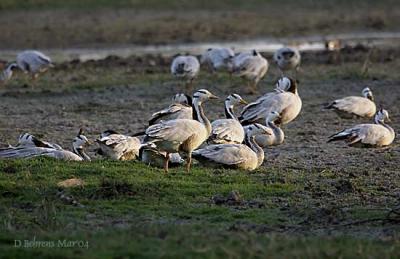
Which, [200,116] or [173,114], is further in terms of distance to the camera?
[173,114]

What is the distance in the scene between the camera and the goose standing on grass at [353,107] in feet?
52.9

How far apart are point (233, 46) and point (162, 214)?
21.2 m

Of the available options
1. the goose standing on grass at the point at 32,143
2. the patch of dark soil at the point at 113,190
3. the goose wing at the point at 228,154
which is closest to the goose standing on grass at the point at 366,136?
the goose wing at the point at 228,154

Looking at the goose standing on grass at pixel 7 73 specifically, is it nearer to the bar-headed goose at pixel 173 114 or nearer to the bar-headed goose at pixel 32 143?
the bar-headed goose at pixel 32 143

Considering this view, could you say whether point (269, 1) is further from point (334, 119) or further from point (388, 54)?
point (334, 119)

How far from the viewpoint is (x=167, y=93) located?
1980 cm

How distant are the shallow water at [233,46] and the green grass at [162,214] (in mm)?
16033

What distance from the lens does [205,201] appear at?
32.5 feet

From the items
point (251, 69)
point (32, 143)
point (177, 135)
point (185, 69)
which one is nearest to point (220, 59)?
point (185, 69)

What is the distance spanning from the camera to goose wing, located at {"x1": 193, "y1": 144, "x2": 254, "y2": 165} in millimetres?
11586

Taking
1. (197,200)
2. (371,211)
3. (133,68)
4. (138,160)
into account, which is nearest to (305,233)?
(371,211)

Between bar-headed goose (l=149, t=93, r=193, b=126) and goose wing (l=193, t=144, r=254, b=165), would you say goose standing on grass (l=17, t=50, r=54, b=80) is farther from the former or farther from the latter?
goose wing (l=193, t=144, r=254, b=165)

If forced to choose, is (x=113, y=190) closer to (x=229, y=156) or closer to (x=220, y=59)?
(x=229, y=156)

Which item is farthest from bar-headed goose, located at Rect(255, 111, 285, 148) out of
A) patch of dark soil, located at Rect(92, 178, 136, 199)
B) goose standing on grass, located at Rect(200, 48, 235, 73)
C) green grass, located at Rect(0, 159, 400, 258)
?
goose standing on grass, located at Rect(200, 48, 235, 73)
